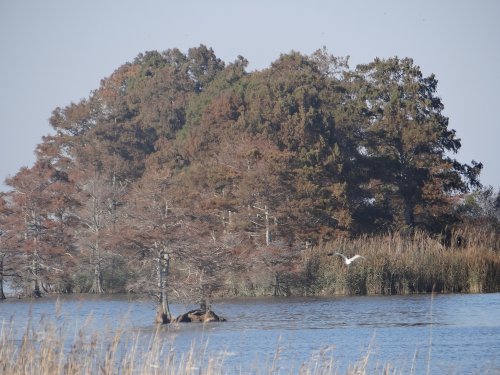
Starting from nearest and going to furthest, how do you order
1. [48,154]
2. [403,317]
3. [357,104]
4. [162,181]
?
[403,317] < [162,181] < [357,104] < [48,154]

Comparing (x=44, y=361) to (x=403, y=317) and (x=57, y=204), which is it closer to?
(x=403, y=317)

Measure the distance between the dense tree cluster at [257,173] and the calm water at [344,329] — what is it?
297 centimetres

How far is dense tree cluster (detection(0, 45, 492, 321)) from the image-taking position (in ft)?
140

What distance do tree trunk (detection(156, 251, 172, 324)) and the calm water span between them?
0.57 metres

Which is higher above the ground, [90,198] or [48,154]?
[48,154]

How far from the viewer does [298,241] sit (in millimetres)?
42469

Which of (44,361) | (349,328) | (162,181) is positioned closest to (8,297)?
(162,181)

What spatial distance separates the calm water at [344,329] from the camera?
19.0 metres

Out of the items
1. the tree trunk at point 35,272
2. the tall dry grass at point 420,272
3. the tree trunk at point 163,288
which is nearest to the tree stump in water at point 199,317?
the tree trunk at point 163,288

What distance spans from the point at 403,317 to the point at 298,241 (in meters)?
14.8

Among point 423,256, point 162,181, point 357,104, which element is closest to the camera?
point 162,181

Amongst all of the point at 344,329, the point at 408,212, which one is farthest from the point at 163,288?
the point at 408,212

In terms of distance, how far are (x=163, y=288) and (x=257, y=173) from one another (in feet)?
50.2

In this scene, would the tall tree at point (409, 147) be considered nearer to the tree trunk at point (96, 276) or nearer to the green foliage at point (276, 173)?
the green foliage at point (276, 173)
